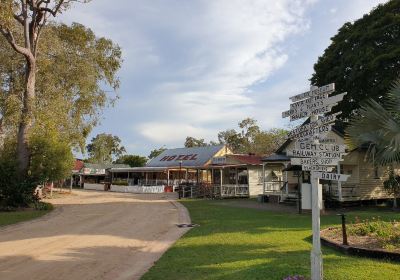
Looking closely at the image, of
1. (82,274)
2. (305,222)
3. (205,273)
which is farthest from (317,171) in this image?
(305,222)

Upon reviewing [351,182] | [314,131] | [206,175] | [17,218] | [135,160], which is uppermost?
[135,160]

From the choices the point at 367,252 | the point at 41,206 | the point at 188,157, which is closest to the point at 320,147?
the point at 367,252

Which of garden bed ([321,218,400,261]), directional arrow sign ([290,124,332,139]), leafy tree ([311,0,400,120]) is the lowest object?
garden bed ([321,218,400,261])

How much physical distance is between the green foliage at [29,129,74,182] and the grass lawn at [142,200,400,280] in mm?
17198

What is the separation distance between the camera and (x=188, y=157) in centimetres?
5384

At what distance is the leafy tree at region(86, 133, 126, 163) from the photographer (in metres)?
105

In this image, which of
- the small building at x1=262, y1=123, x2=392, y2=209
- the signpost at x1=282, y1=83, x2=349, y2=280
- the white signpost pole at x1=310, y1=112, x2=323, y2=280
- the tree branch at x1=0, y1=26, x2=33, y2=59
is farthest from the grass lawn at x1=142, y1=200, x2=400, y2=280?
the tree branch at x1=0, y1=26, x2=33, y2=59

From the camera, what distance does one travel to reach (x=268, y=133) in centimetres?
6994

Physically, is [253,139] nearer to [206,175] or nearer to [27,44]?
[206,175]

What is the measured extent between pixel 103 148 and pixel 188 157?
188 ft

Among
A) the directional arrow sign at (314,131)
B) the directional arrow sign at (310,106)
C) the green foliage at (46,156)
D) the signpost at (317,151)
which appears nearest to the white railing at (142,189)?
the green foliage at (46,156)

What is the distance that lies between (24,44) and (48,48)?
2.68m

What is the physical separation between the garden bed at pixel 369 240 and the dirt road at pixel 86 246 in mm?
4347

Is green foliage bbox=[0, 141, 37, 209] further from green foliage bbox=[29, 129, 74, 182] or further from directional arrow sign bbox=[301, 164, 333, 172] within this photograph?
directional arrow sign bbox=[301, 164, 333, 172]
